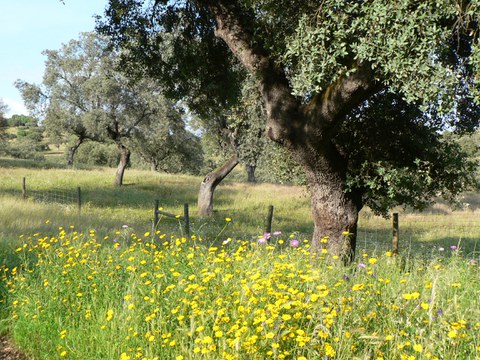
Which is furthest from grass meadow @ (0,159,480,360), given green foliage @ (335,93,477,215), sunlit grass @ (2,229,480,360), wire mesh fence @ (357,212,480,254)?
wire mesh fence @ (357,212,480,254)

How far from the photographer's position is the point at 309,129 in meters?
9.53

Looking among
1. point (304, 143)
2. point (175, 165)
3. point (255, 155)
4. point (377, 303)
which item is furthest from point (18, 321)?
point (175, 165)

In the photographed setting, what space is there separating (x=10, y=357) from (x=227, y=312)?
3731 millimetres

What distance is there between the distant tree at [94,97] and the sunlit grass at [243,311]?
2978 cm

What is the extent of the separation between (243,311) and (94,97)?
36401mm

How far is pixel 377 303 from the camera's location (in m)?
4.43

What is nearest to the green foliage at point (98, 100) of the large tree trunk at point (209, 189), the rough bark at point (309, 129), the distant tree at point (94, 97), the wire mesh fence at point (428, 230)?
the distant tree at point (94, 97)

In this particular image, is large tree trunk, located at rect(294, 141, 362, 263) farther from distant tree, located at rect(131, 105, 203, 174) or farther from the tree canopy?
distant tree, located at rect(131, 105, 203, 174)

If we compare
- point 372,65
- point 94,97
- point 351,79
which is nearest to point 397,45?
point 372,65

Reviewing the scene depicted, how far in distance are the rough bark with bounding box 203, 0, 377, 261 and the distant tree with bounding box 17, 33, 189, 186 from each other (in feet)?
85.8

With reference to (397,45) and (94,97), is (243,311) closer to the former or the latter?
(397,45)

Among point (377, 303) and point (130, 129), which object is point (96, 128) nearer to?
point (130, 129)

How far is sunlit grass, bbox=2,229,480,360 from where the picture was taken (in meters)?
3.85

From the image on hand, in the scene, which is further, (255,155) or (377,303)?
(255,155)
